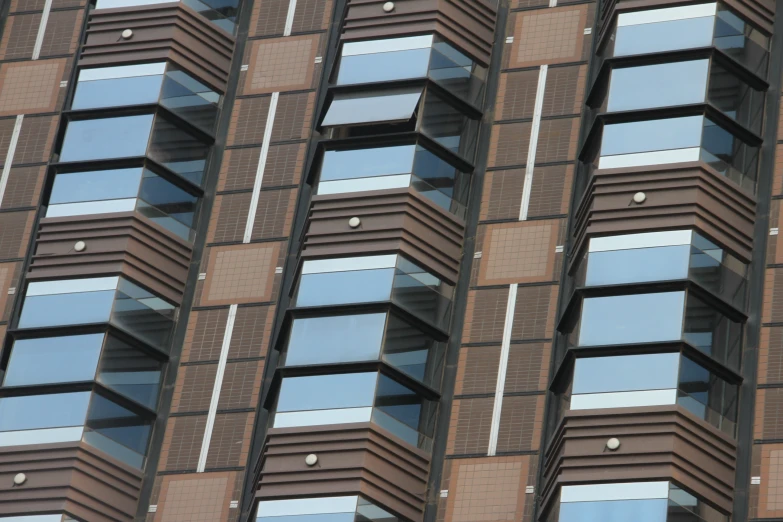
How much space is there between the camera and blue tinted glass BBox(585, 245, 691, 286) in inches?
2058

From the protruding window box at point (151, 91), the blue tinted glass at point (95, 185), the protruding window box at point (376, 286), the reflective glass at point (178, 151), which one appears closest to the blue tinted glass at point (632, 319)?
the protruding window box at point (376, 286)

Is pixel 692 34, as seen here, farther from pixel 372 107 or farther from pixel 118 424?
pixel 118 424

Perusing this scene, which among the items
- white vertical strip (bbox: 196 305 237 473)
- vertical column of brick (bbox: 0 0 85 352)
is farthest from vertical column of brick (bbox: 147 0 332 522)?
vertical column of brick (bbox: 0 0 85 352)

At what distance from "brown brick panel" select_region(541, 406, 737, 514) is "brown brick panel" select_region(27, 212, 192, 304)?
1269 cm

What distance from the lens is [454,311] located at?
5550 cm

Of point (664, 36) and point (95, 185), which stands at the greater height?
point (664, 36)

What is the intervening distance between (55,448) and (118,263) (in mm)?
5712

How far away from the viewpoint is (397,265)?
5509cm

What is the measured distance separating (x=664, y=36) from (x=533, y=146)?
14.8 ft

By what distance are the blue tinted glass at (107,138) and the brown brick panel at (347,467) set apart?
10.6 meters

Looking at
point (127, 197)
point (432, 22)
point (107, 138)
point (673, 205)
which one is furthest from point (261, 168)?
point (673, 205)

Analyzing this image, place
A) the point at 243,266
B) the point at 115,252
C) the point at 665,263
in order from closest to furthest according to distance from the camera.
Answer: the point at 665,263 → the point at 115,252 → the point at 243,266

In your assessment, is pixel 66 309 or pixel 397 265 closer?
pixel 397 265

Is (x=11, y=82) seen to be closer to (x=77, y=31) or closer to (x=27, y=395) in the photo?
(x=77, y=31)
